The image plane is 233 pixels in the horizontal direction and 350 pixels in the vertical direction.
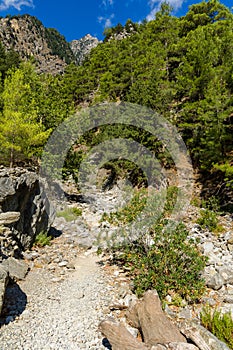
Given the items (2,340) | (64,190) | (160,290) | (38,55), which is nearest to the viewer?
(2,340)

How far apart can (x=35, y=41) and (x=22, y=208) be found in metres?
128

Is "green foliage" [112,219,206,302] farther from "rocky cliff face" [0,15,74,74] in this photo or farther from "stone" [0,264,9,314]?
"rocky cliff face" [0,15,74,74]

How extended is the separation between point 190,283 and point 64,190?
14305 millimetres

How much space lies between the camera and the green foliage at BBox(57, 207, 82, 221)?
45.0 ft

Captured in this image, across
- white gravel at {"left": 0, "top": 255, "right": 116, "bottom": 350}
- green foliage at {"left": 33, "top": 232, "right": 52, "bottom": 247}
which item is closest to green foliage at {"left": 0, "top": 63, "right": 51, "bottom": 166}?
green foliage at {"left": 33, "top": 232, "right": 52, "bottom": 247}

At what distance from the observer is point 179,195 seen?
14.8 m

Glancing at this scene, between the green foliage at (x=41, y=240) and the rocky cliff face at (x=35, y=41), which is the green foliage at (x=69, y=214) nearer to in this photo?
the green foliage at (x=41, y=240)

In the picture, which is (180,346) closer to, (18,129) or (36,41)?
(18,129)

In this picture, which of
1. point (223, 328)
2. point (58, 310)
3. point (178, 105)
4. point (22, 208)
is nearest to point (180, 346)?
point (223, 328)

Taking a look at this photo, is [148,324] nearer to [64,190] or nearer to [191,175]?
[191,175]

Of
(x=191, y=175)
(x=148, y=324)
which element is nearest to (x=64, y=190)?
(x=191, y=175)

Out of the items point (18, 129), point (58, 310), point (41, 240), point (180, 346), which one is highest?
point (18, 129)

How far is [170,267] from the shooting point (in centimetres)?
704

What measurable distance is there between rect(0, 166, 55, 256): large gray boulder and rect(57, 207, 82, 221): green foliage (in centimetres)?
291
